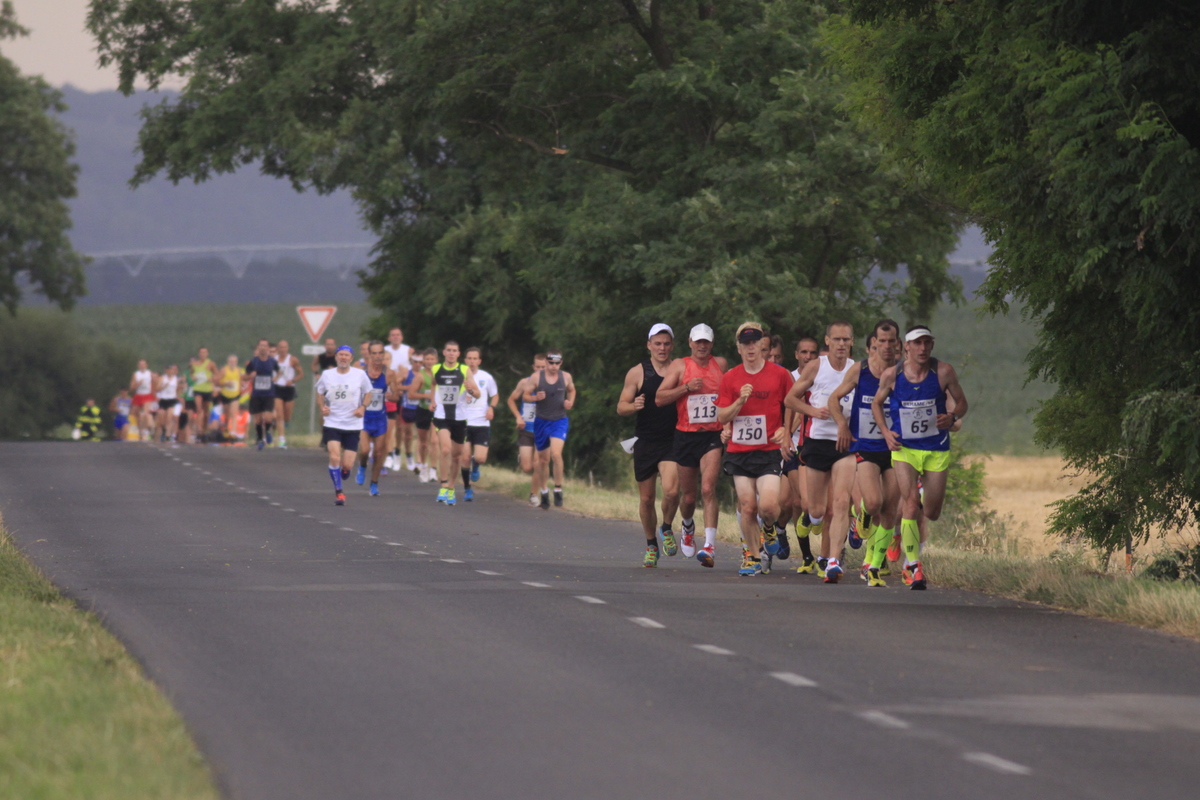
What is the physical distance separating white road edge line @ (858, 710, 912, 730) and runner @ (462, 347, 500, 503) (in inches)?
625

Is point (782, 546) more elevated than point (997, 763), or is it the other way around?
point (782, 546)

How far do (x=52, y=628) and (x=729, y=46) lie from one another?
21897 mm

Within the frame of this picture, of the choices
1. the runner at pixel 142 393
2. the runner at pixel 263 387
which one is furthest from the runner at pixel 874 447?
the runner at pixel 142 393

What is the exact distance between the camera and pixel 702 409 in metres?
14.3

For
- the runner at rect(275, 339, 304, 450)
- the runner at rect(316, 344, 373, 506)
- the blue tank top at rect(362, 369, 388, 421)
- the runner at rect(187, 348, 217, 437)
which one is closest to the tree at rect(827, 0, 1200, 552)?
the runner at rect(316, 344, 373, 506)

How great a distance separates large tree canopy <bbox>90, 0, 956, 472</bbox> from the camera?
92.7ft

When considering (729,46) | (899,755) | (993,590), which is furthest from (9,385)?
(899,755)

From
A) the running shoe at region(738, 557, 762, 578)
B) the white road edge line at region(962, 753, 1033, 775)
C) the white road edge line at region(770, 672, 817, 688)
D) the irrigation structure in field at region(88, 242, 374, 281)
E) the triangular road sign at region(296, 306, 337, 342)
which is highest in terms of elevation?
the irrigation structure in field at region(88, 242, 374, 281)

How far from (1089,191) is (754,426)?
3.48m

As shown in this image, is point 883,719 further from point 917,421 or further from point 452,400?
point 452,400

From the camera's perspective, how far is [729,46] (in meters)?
29.9

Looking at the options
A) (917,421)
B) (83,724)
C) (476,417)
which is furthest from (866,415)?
(476,417)

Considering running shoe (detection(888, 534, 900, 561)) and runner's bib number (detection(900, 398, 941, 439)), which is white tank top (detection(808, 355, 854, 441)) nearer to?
running shoe (detection(888, 534, 900, 561))

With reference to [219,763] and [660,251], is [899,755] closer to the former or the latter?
[219,763]
